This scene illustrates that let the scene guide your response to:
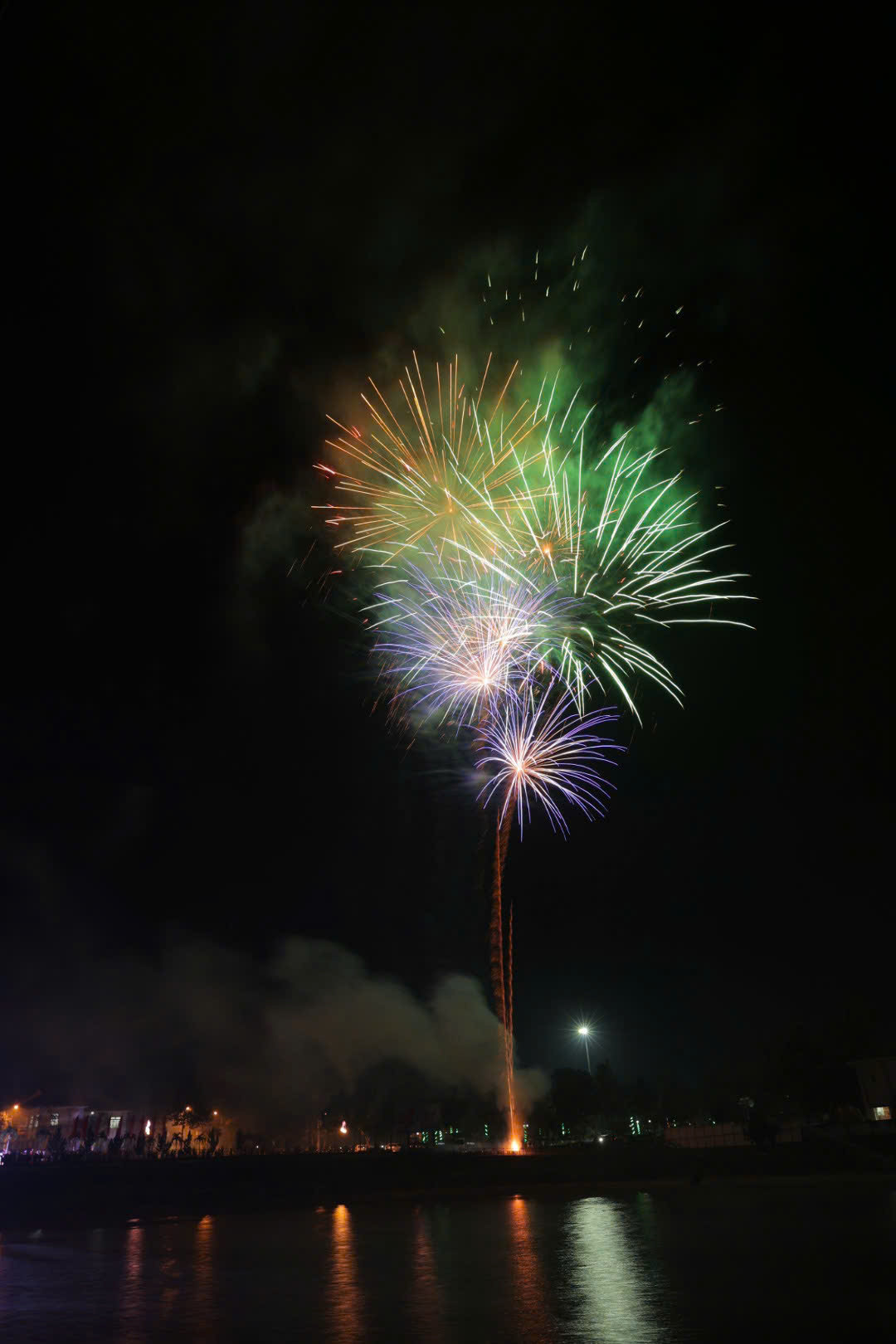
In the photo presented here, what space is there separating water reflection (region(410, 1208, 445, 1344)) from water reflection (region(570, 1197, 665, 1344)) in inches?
54.4

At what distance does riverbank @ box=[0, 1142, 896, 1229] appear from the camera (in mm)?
24422

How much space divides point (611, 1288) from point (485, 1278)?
6.15ft

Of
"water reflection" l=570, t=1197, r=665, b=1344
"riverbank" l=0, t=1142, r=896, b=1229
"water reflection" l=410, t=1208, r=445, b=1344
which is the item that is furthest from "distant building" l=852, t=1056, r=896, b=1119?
"water reflection" l=410, t=1208, r=445, b=1344

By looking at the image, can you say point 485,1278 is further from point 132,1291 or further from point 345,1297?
point 132,1291

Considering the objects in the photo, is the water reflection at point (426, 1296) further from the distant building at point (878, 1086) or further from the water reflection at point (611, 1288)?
the distant building at point (878, 1086)

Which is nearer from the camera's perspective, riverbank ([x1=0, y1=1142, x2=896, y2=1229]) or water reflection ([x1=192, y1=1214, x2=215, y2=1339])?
water reflection ([x1=192, y1=1214, x2=215, y2=1339])

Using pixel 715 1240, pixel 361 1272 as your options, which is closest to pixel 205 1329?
pixel 361 1272

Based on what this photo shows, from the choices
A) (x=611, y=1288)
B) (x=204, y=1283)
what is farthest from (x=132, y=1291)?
(x=611, y=1288)

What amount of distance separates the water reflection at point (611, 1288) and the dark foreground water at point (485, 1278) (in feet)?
0.12

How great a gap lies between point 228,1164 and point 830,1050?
4252cm

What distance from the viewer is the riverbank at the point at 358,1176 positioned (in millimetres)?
24422

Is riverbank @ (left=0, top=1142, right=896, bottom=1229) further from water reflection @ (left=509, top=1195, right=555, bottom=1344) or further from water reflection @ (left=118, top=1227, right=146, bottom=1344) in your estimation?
water reflection @ (left=509, top=1195, right=555, bottom=1344)

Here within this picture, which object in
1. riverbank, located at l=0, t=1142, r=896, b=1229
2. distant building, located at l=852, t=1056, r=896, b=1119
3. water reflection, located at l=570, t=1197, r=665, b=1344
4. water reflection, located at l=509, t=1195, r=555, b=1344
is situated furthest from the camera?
distant building, located at l=852, t=1056, r=896, b=1119

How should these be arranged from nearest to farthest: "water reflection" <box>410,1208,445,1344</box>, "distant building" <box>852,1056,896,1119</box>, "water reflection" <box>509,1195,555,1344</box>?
1. "water reflection" <box>509,1195,555,1344</box>
2. "water reflection" <box>410,1208,445,1344</box>
3. "distant building" <box>852,1056,896,1119</box>
